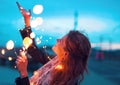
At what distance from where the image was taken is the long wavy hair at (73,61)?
4.57m

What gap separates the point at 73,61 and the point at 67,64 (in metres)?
0.06

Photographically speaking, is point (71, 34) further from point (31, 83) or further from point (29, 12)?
point (29, 12)

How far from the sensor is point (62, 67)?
4.59 meters

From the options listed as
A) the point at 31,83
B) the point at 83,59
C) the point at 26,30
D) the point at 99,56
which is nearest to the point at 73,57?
the point at 83,59

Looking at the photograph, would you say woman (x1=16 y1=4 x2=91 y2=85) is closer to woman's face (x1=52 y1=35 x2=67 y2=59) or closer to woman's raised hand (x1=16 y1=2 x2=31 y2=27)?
woman's face (x1=52 y1=35 x2=67 y2=59)

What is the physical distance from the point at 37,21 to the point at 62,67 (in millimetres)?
1106

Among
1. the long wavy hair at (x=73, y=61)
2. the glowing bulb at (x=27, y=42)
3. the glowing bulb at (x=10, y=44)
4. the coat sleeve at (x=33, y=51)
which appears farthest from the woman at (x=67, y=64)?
the coat sleeve at (x=33, y=51)

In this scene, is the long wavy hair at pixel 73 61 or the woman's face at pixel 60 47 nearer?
the long wavy hair at pixel 73 61

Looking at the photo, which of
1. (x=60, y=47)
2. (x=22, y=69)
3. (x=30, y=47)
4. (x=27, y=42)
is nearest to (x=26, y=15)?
(x=30, y=47)

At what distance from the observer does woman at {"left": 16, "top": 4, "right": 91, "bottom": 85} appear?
180 inches

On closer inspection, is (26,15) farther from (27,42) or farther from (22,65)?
(22,65)

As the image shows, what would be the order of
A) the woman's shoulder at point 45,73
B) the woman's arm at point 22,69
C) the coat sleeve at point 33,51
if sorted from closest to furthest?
the woman's arm at point 22,69 → the woman's shoulder at point 45,73 → the coat sleeve at point 33,51

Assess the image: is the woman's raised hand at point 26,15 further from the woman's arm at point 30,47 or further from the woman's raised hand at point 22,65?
the woman's raised hand at point 22,65

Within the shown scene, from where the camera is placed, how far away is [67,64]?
4.61 m
